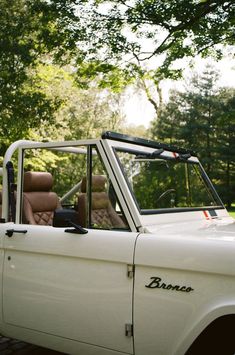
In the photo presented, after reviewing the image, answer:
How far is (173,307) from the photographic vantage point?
251 cm

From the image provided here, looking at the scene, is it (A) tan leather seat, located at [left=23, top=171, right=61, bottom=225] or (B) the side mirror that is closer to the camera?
(B) the side mirror

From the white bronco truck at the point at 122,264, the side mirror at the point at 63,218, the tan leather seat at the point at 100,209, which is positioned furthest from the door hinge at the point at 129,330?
the side mirror at the point at 63,218

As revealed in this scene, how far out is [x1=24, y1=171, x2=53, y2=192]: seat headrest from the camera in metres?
4.15

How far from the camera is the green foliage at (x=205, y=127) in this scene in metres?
32.6

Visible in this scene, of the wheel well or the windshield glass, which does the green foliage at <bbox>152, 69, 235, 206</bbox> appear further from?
the wheel well

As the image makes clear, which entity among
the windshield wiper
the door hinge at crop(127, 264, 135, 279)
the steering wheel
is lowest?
the door hinge at crop(127, 264, 135, 279)

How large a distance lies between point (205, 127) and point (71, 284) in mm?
31978

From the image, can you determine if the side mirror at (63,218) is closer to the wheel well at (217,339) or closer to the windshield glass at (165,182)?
the windshield glass at (165,182)

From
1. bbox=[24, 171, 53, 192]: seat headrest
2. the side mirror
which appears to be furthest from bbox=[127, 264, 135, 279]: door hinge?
bbox=[24, 171, 53, 192]: seat headrest

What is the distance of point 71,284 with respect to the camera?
2975 millimetres

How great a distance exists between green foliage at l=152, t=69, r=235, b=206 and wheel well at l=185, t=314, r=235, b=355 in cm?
3006

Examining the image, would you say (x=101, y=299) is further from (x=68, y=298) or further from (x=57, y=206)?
(x=57, y=206)

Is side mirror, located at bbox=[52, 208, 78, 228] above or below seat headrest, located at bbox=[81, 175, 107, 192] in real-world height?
below

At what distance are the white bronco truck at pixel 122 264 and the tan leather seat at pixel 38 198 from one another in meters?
0.27
